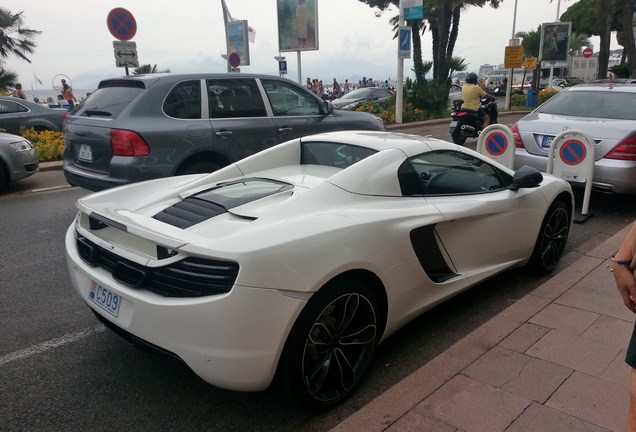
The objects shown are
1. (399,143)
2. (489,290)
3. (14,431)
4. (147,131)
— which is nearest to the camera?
(14,431)

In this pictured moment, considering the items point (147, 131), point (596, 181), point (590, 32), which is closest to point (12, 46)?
point (147, 131)

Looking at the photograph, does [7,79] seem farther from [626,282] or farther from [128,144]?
[626,282]

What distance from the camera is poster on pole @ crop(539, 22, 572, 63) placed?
27031 millimetres

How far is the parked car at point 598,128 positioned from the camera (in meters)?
6.02

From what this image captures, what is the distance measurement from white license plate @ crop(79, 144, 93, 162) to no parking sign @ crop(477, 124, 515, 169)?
4.89 meters

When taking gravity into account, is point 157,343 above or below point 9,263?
above

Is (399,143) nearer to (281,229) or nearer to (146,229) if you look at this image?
(281,229)

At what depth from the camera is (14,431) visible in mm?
2559

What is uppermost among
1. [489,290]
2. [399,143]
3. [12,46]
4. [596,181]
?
[12,46]

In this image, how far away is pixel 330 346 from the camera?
262 cm

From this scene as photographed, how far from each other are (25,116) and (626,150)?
12535mm

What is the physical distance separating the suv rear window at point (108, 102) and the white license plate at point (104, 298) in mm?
3526

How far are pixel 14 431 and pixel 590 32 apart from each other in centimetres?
6464

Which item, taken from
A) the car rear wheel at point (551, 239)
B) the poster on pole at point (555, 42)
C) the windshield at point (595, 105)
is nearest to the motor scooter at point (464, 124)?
the windshield at point (595, 105)
